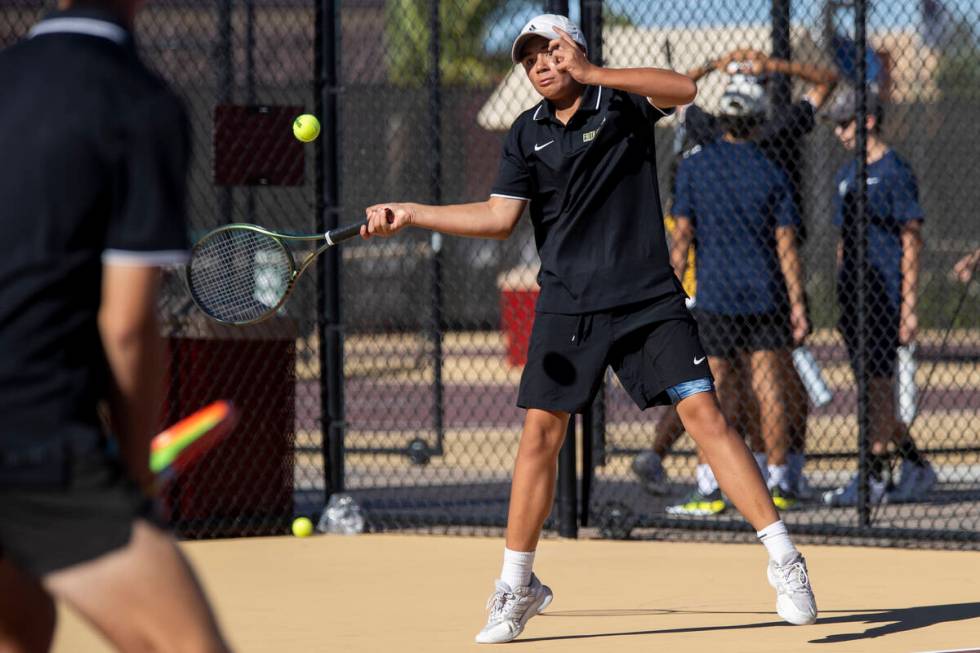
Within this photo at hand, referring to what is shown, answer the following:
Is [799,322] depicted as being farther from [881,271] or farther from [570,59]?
[570,59]

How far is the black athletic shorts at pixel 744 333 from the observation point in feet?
25.4

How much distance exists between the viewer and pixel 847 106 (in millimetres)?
7895

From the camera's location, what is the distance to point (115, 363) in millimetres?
2438

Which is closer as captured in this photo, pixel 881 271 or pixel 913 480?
pixel 881 271

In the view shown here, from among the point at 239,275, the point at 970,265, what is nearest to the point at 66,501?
the point at 239,275

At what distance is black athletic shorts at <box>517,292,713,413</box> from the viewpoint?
505 centimetres

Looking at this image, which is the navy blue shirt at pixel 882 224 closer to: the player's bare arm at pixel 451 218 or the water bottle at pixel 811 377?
the water bottle at pixel 811 377

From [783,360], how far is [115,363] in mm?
5786

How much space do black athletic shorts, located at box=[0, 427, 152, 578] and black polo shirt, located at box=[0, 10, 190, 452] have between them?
0.12ft

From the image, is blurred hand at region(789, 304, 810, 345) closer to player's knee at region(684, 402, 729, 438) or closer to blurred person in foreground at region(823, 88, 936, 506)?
blurred person in foreground at region(823, 88, 936, 506)

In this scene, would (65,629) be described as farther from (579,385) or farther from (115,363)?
(115,363)

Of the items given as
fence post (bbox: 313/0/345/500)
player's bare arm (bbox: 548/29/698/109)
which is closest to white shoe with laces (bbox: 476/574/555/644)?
player's bare arm (bbox: 548/29/698/109)

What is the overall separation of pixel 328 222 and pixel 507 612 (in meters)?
3.06

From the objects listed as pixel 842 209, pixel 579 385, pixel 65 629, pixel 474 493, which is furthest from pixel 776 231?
pixel 65 629
